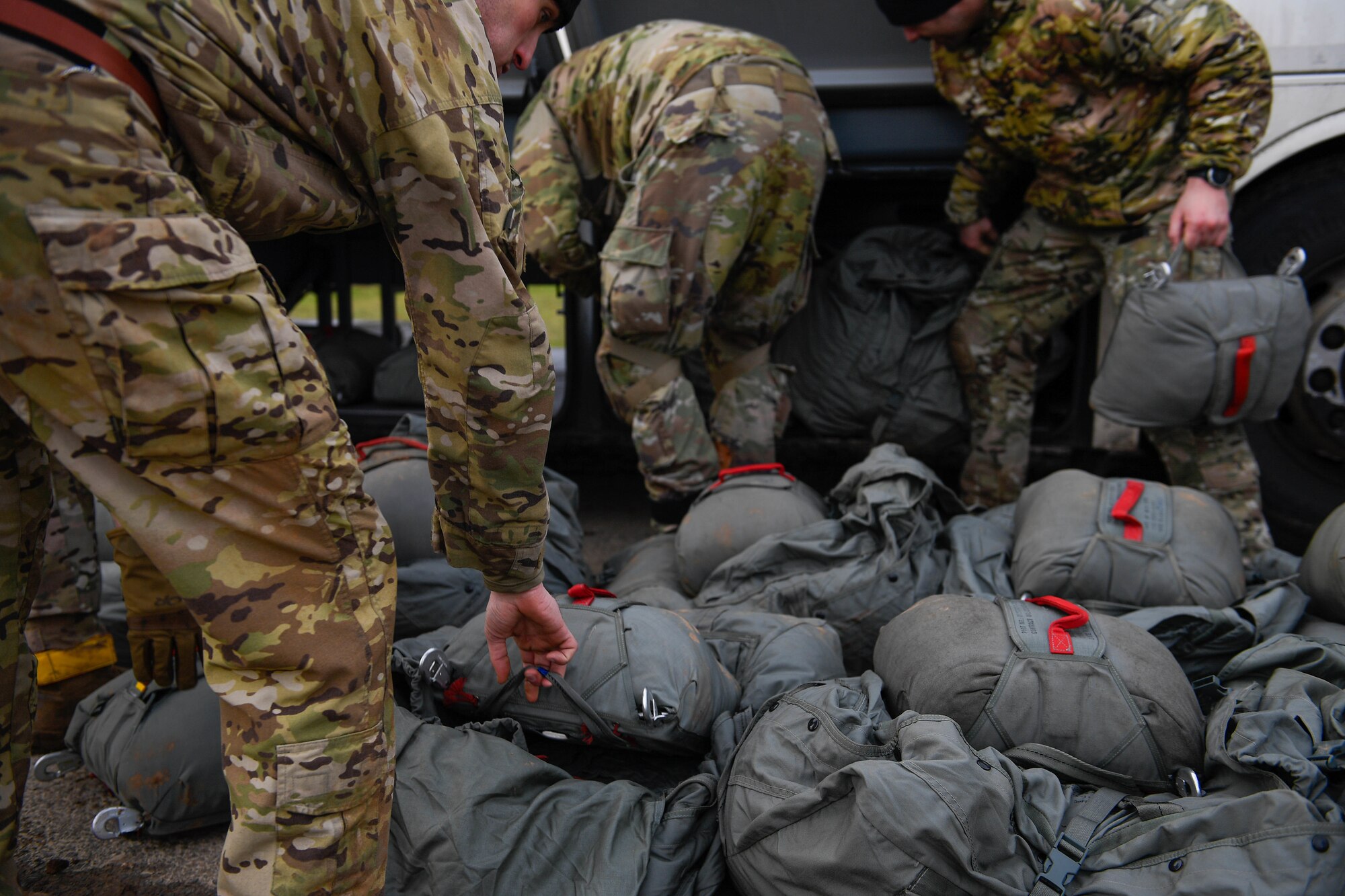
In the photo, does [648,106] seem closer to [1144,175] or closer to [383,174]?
[1144,175]

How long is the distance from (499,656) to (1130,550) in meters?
1.27

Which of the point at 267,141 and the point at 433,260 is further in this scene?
the point at 433,260

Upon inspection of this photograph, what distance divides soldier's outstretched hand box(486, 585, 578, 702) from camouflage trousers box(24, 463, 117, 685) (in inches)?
36.7

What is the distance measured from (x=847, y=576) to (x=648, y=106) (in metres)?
1.31

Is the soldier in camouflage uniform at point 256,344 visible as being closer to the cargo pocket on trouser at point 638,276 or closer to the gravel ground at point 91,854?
the gravel ground at point 91,854

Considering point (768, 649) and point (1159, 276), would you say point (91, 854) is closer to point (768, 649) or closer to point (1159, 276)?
point (768, 649)

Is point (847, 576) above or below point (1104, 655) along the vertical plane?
below

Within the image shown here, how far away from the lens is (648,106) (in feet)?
8.09

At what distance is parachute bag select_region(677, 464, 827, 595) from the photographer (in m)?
2.25

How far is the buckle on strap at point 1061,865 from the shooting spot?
1218 millimetres

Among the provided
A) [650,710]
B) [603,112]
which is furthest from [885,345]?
[650,710]

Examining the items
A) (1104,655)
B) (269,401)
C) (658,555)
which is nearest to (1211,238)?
(1104,655)

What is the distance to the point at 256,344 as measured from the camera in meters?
0.96

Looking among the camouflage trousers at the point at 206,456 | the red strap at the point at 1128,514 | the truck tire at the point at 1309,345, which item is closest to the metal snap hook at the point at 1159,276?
the truck tire at the point at 1309,345
